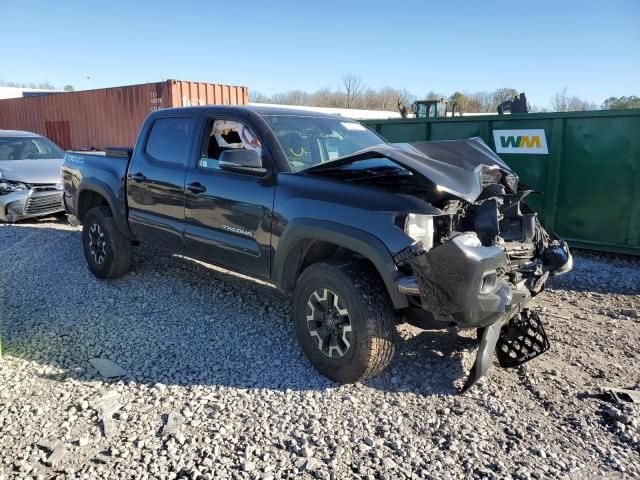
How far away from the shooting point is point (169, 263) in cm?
626

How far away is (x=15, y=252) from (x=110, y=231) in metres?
2.31

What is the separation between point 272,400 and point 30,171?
7.87m

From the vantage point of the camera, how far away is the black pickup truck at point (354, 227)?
295 centimetres

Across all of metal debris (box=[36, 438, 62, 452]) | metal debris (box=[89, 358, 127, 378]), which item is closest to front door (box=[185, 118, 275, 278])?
metal debris (box=[89, 358, 127, 378])

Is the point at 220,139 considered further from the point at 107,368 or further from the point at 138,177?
the point at 107,368

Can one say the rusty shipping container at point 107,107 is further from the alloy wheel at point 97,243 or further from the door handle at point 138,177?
the door handle at point 138,177

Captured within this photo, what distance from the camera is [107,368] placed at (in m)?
3.65

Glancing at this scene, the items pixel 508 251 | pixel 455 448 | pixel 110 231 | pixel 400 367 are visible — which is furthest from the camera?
pixel 110 231

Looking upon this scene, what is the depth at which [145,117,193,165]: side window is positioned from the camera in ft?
15.2

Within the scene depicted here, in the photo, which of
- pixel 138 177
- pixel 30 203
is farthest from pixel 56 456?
pixel 30 203

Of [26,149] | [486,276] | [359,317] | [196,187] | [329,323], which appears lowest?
[329,323]

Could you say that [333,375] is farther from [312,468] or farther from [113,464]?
[113,464]

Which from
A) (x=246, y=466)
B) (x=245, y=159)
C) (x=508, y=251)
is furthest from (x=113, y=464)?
(x=508, y=251)

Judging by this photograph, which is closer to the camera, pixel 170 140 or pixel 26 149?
pixel 170 140
